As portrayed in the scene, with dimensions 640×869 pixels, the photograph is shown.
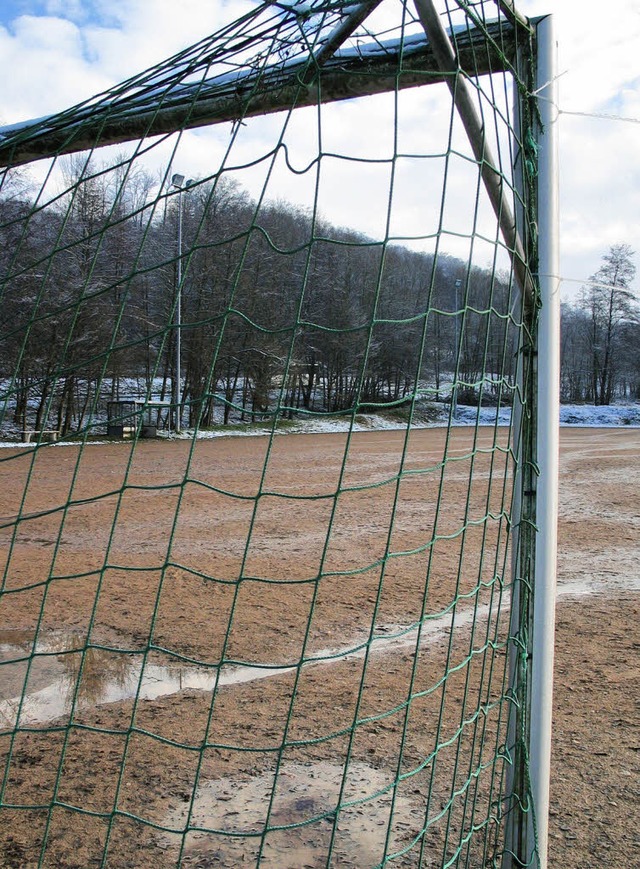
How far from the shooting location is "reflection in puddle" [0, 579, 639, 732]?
3.68m

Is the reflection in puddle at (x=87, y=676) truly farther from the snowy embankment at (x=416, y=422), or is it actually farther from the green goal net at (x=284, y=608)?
the snowy embankment at (x=416, y=422)

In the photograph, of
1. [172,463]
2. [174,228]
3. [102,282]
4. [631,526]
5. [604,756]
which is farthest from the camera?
[174,228]

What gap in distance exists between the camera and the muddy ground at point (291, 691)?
8.27 ft

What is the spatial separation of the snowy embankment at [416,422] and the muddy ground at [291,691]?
8335 millimetres

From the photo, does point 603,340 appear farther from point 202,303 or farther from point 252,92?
point 252,92

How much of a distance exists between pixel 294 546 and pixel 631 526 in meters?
3.75

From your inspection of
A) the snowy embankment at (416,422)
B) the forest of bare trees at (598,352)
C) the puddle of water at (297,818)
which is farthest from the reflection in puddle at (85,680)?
the forest of bare trees at (598,352)

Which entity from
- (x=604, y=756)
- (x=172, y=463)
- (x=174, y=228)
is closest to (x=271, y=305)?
(x=174, y=228)

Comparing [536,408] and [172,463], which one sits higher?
[536,408]

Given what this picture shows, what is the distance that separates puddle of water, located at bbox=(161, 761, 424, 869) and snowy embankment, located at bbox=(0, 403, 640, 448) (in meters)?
11.8

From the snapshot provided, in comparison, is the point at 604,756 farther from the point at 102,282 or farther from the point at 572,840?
the point at 102,282

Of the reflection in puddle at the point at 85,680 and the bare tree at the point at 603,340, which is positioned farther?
the bare tree at the point at 603,340

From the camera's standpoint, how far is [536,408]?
2246 millimetres

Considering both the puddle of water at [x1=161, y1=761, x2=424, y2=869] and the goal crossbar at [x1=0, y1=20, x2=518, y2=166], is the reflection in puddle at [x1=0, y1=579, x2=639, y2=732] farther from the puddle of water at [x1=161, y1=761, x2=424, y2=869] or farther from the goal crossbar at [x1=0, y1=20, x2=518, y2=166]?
the goal crossbar at [x1=0, y1=20, x2=518, y2=166]
